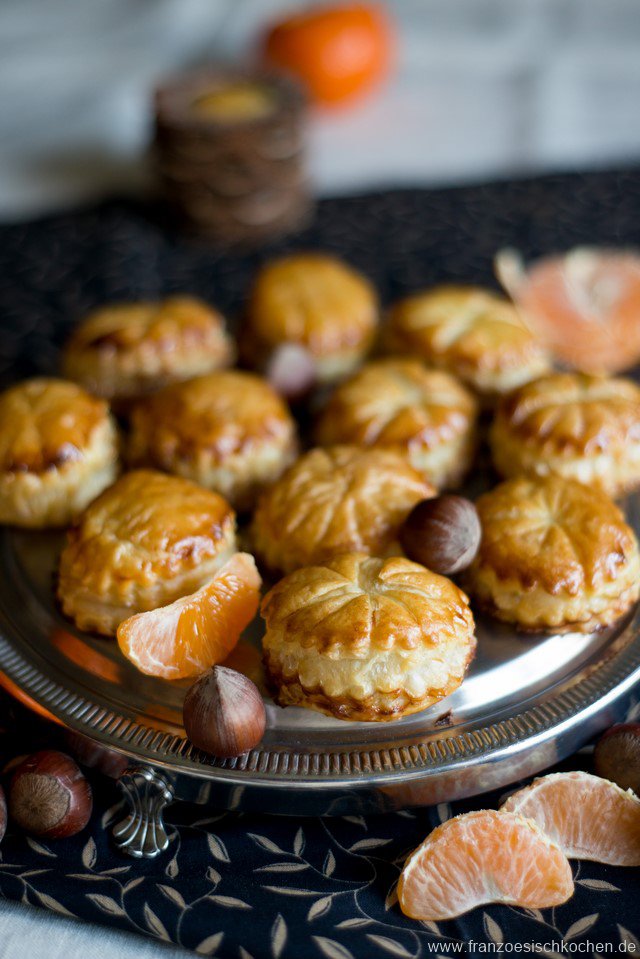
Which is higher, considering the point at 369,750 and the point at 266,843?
the point at 369,750

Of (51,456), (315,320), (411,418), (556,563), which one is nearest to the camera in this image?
(556,563)

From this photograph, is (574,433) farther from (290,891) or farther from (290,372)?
(290,891)

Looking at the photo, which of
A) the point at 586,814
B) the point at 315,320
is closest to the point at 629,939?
the point at 586,814

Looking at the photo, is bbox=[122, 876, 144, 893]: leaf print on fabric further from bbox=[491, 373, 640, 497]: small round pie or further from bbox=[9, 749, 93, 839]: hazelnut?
bbox=[491, 373, 640, 497]: small round pie

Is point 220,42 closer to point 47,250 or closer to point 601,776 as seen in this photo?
point 47,250

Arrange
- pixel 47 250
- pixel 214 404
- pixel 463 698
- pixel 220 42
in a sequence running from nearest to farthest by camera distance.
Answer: pixel 463 698 < pixel 214 404 < pixel 47 250 < pixel 220 42

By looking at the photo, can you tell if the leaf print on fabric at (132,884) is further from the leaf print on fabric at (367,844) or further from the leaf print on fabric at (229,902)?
the leaf print on fabric at (367,844)

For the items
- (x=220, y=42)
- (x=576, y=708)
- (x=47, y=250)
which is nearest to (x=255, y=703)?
(x=576, y=708)
